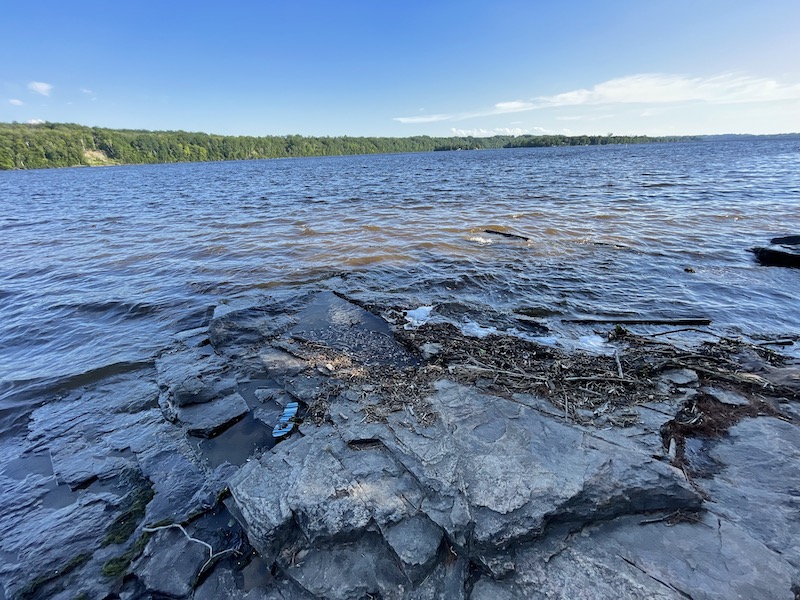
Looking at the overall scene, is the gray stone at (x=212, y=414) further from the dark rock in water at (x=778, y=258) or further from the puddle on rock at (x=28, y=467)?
the dark rock in water at (x=778, y=258)

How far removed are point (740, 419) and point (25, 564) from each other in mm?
7183

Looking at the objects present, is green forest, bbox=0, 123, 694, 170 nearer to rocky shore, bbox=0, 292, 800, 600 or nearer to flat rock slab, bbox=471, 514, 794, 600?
rocky shore, bbox=0, 292, 800, 600

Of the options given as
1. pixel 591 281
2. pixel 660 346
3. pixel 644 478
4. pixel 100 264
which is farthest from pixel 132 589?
pixel 100 264

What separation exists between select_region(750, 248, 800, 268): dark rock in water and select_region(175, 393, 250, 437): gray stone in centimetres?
1370

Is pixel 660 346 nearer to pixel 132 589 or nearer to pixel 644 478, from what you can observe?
pixel 644 478

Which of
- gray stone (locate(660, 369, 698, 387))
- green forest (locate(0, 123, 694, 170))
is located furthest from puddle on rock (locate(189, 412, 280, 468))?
green forest (locate(0, 123, 694, 170))

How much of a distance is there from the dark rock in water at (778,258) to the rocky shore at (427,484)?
7183 mm

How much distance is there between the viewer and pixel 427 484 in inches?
129

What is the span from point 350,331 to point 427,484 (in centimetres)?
426

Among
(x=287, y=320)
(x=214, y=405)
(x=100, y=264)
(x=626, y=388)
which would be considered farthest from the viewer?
(x=100, y=264)

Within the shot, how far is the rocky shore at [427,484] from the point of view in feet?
9.20

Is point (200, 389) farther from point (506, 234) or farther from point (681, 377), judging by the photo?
point (506, 234)

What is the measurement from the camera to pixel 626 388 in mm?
4762

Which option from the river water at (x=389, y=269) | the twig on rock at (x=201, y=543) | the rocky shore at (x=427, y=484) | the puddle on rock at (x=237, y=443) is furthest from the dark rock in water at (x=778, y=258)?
the twig on rock at (x=201, y=543)
